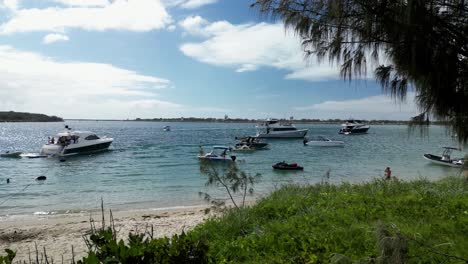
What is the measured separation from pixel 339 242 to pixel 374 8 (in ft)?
10.5

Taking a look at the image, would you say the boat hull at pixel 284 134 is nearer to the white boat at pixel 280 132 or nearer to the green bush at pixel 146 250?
the white boat at pixel 280 132

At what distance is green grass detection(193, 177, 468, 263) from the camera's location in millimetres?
4441

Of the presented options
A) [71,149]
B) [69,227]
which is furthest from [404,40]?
[71,149]

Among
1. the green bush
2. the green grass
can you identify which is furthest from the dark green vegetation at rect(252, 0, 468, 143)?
the green bush

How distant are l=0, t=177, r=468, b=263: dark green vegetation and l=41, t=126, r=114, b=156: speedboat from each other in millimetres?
38808

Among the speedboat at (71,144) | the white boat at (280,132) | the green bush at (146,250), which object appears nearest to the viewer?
the green bush at (146,250)

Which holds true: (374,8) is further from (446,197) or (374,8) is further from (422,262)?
(446,197)

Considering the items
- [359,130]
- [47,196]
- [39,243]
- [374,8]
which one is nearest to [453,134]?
[374,8]

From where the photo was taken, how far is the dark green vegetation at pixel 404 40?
298cm

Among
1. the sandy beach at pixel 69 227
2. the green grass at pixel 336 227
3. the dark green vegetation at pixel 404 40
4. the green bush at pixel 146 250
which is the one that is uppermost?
the dark green vegetation at pixel 404 40

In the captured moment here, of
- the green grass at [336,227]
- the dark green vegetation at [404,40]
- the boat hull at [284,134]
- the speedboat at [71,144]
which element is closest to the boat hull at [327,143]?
the boat hull at [284,134]

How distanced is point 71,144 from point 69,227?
104 ft

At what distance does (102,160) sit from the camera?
128 ft

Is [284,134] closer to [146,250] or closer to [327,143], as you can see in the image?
[327,143]
